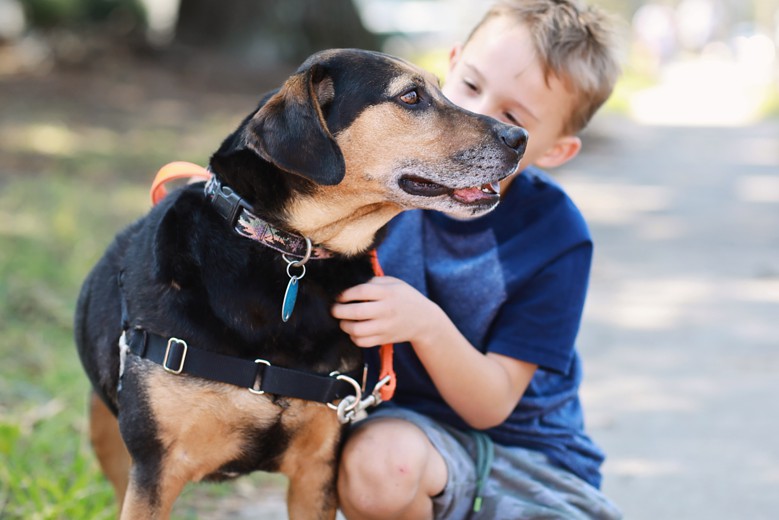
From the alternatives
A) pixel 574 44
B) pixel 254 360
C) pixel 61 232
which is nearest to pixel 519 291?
pixel 574 44

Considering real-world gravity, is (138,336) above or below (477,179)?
below

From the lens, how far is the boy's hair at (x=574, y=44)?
11.0ft

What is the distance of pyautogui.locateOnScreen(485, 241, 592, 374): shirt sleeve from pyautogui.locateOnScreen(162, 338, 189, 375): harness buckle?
1.09m

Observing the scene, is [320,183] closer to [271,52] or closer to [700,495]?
[700,495]

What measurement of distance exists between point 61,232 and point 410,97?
14.6ft

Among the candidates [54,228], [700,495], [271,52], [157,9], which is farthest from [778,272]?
[157,9]

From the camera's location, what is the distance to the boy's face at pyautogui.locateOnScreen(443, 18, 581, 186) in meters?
3.34

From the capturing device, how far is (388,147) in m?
2.77

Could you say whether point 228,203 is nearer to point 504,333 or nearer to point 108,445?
point 504,333

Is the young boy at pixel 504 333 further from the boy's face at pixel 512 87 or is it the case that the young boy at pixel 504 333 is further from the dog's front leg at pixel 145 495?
the dog's front leg at pixel 145 495

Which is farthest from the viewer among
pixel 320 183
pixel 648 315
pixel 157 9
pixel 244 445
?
pixel 157 9

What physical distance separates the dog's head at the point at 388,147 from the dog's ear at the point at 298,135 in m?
0.06

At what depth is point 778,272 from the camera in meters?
7.82

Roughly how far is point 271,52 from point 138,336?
12.5 metres
